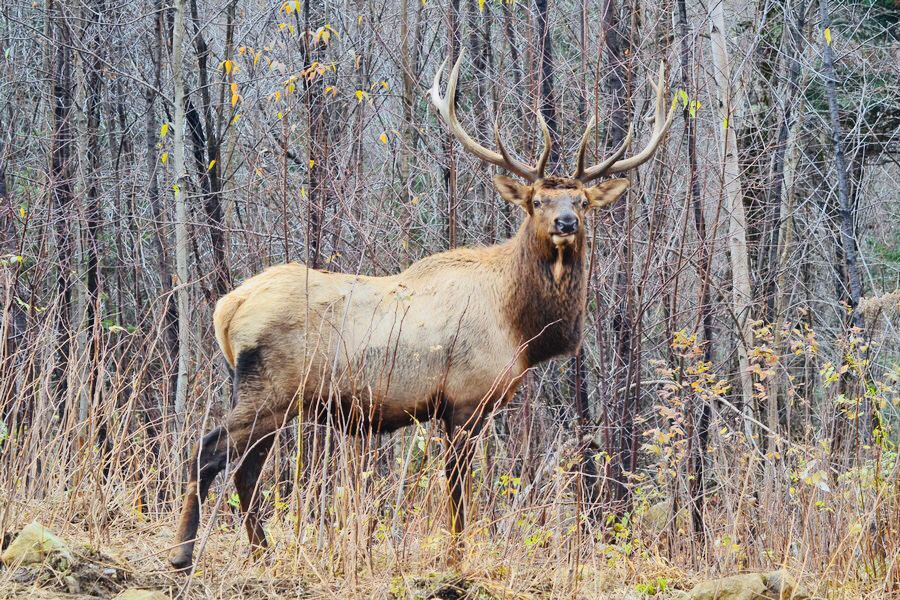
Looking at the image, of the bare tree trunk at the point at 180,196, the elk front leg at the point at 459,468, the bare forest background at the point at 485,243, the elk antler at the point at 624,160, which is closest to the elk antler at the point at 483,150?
the elk antler at the point at 624,160

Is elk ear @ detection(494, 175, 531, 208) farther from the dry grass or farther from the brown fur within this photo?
the dry grass

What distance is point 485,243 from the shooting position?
1077cm

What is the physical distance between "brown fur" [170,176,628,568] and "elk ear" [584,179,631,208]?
33 centimetres

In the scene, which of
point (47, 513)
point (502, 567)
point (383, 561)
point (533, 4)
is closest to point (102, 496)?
point (47, 513)

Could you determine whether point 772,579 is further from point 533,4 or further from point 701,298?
point 533,4

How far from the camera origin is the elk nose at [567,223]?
5.93 m

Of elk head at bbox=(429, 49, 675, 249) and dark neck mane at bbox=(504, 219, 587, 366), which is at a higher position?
elk head at bbox=(429, 49, 675, 249)

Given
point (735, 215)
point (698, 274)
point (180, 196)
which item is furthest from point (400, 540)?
point (735, 215)

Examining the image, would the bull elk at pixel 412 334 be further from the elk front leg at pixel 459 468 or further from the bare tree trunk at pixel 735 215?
the bare tree trunk at pixel 735 215

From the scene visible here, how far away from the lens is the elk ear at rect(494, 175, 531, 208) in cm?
645

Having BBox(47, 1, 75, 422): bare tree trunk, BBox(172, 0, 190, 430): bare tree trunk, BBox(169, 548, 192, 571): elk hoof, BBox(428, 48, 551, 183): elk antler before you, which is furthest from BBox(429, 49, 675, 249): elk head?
BBox(47, 1, 75, 422): bare tree trunk

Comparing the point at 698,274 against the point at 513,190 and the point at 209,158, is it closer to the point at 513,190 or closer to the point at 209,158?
the point at 513,190

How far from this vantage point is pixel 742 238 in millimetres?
10203

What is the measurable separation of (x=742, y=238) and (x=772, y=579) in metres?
5.98
